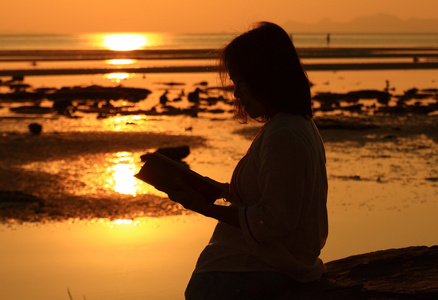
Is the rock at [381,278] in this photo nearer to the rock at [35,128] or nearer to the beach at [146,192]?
the beach at [146,192]

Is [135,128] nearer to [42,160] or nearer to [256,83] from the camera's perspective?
[42,160]

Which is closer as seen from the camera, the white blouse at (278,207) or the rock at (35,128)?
the white blouse at (278,207)

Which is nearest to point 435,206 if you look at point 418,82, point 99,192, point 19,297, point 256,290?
point 99,192

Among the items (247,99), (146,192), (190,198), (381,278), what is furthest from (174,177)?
(146,192)

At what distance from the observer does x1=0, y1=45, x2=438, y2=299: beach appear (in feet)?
22.2

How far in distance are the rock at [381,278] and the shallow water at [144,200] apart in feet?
6.25

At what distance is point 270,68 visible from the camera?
141 inches

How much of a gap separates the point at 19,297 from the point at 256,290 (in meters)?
2.93

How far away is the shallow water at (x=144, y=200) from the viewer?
6.70 meters

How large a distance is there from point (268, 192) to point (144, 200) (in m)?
6.21

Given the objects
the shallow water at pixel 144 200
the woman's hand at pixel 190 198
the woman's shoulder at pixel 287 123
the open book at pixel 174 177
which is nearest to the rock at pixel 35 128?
the shallow water at pixel 144 200

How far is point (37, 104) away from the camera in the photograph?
21.7 m

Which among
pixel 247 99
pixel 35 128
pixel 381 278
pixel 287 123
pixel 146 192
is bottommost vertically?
pixel 381 278

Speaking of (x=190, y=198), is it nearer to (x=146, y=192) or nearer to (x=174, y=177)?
(x=174, y=177)
